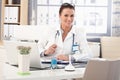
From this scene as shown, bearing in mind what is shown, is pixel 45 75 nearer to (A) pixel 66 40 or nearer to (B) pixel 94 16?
(A) pixel 66 40

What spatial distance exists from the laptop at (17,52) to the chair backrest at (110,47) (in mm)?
2239

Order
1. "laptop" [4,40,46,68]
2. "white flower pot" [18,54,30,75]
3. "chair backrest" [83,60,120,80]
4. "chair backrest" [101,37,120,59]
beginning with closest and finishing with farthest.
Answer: "chair backrest" [83,60,120,80]
"white flower pot" [18,54,30,75]
"laptop" [4,40,46,68]
"chair backrest" [101,37,120,59]

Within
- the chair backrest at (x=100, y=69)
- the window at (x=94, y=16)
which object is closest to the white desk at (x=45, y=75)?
the chair backrest at (x=100, y=69)

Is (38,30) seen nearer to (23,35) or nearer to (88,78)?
(23,35)

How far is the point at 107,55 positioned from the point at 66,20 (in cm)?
157

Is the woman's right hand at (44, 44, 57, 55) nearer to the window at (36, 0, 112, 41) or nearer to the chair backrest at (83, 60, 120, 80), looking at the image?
the chair backrest at (83, 60, 120, 80)

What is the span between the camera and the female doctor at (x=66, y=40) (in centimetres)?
266

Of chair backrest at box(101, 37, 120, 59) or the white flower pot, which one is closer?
the white flower pot

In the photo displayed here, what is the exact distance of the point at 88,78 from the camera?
1.70m

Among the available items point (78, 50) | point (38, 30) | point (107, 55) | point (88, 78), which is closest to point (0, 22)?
point (38, 30)

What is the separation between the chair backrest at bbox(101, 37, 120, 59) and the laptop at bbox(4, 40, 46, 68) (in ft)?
7.35

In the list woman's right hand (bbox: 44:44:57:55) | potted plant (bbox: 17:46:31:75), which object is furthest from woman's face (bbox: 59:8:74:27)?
potted plant (bbox: 17:46:31:75)

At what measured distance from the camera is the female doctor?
8.72 feet

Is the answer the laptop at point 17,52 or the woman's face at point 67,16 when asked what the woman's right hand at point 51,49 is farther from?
the laptop at point 17,52
